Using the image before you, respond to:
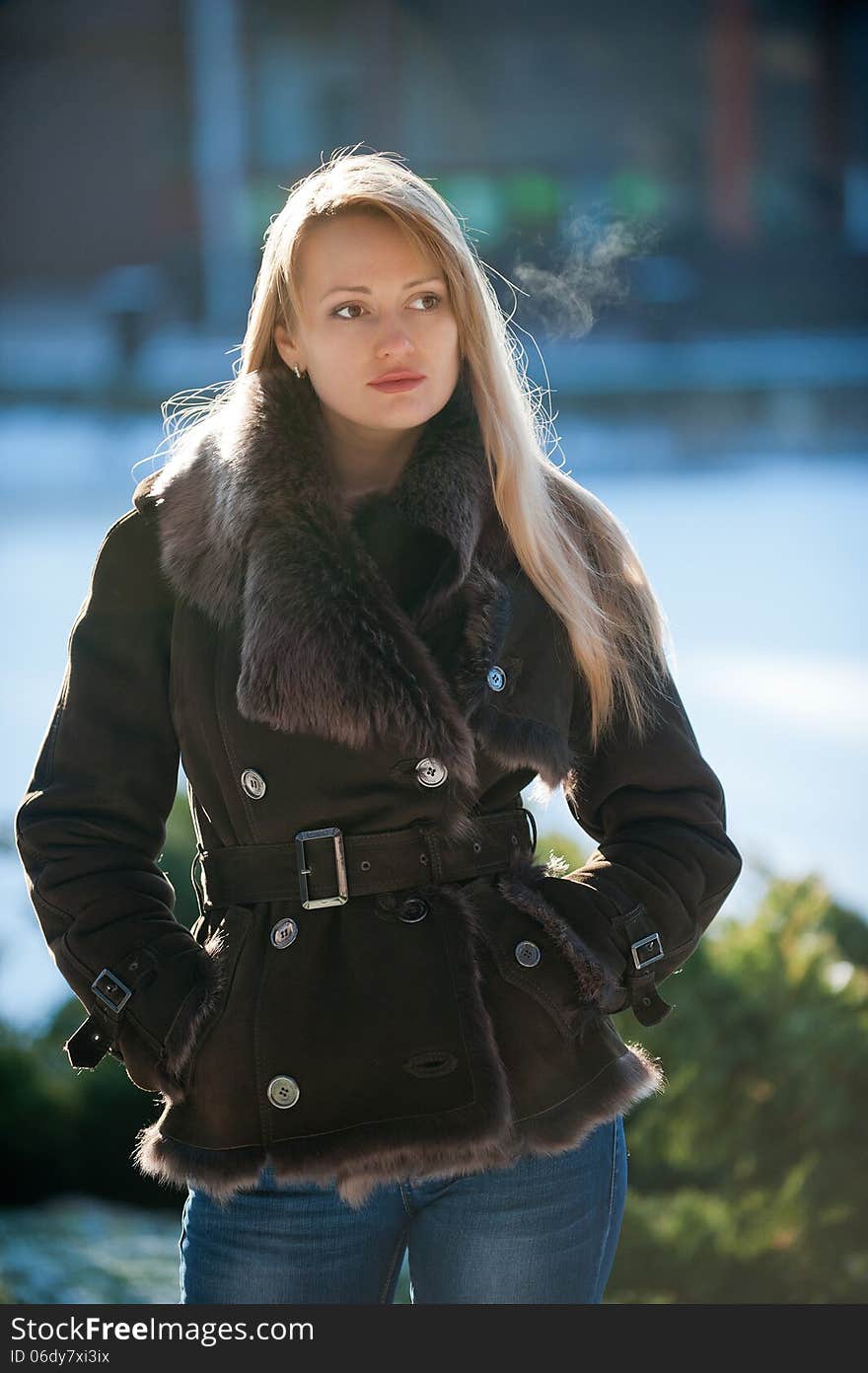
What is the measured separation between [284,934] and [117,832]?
21cm

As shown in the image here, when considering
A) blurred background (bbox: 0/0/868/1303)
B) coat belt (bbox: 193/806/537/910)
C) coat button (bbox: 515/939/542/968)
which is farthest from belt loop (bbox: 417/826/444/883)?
blurred background (bbox: 0/0/868/1303)

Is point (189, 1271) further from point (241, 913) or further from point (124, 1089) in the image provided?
point (124, 1089)

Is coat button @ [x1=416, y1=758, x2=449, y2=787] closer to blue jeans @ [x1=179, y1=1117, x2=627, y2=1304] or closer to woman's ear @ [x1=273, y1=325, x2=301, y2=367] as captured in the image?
blue jeans @ [x1=179, y1=1117, x2=627, y2=1304]

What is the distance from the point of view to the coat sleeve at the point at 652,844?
159cm

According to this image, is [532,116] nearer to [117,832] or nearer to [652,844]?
[652,844]

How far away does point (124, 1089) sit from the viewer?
295cm

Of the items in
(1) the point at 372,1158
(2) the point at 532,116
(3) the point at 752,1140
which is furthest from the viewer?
(2) the point at 532,116

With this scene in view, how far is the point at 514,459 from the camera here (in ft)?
5.48

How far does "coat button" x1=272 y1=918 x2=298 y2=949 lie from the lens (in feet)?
4.77

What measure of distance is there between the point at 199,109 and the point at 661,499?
132 inches

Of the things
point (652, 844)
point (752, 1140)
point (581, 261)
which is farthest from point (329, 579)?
point (581, 261)

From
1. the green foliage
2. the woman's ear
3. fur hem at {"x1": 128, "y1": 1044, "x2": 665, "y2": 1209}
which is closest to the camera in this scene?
fur hem at {"x1": 128, "y1": 1044, "x2": 665, "y2": 1209}

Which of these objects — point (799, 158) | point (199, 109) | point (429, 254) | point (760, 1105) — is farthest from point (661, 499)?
point (429, 254)

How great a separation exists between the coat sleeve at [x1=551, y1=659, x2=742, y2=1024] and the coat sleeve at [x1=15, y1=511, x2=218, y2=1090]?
439 millimetres
